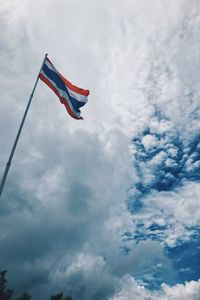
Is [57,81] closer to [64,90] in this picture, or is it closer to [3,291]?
[64,90]

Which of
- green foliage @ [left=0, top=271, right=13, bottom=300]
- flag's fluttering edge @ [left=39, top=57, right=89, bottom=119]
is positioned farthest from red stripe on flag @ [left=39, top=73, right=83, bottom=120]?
green foliage @ [left=0, top=271, right=13, bottom=300]

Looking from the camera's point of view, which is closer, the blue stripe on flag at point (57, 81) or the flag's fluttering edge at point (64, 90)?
the flag's fluttering edge at point (64, 90)

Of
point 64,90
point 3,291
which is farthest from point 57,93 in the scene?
point 3,291

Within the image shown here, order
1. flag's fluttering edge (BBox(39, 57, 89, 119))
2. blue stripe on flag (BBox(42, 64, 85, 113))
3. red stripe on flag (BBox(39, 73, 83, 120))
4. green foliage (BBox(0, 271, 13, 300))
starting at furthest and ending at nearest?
green foliage (BBox(0, 271, 13, 300)) < blue stripe on flag (BBox(42, 64, 85, 113)) < flag's fluttering edge (BBox(39, 57, 89, 119)) < red stripe on flag (BBox(39, 73, 83, 120))

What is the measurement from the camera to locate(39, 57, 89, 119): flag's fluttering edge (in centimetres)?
1878

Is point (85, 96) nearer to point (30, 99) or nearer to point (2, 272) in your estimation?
point (30, 99)

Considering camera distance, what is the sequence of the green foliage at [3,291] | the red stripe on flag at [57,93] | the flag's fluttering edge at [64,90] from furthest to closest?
the green foliage at [3,291], the flag's fluttering edge at [64,90], the red stripe on flag at [57,93]

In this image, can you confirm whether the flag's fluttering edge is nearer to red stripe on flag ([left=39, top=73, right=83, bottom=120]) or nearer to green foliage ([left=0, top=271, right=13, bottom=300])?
red stripe on flag ([left=39, top=73, right=83, bottom=120])

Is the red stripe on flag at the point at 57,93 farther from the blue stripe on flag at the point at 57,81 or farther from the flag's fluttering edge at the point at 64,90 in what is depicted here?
the blue stripe on flag at the point at 57,81

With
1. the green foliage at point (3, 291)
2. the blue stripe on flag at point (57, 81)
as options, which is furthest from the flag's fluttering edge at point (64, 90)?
the green foliage at point (3, 291)

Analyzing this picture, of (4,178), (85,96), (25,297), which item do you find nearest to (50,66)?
(85,96)

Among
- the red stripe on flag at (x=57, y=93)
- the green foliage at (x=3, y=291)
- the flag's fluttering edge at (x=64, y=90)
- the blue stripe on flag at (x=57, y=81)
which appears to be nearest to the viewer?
the red stripe on flag at (x=57, y=93)

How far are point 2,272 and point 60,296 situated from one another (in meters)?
22.8

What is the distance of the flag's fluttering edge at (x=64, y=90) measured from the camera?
739 inches
